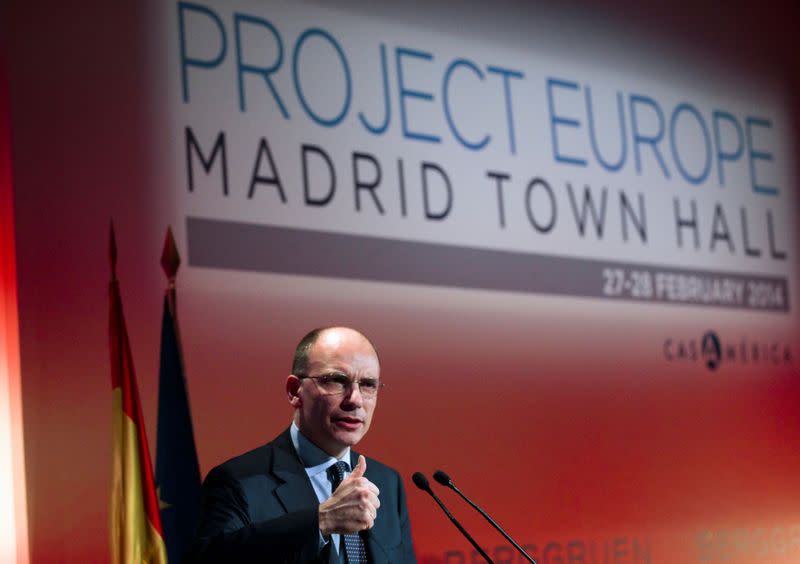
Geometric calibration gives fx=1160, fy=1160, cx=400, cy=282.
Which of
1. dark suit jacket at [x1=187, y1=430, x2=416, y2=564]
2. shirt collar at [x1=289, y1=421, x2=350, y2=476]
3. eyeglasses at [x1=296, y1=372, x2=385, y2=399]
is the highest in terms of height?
eyeglasses at [x1=296, y1=372, x2=385, y2=399]

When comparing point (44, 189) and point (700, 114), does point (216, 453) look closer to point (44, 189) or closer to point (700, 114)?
point (44, 189)

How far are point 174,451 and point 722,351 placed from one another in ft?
9.64

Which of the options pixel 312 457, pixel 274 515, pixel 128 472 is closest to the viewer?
pixel 274 515

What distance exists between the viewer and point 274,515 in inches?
115

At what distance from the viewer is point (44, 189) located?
12.5 ft

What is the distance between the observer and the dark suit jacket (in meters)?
2.71

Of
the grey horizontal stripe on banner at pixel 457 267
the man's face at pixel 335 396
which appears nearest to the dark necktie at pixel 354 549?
the man's face at pixel 335 396

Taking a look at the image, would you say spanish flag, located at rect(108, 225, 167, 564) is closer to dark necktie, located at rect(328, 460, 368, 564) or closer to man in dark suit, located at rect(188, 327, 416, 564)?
man in dark suit, located at rect(188, 327, 416, 564)

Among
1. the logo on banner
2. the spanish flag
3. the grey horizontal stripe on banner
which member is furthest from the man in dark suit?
the logo on banner

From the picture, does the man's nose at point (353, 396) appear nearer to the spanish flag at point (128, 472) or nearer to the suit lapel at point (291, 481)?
the suit lapel at point (291, 481)

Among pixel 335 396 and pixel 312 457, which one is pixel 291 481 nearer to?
pixel 312 457

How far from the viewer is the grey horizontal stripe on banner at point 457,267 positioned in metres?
4.19

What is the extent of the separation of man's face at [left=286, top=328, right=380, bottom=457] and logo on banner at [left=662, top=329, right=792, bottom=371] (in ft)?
8.93

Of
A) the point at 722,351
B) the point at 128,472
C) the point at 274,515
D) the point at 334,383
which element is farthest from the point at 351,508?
the point at 722,351
